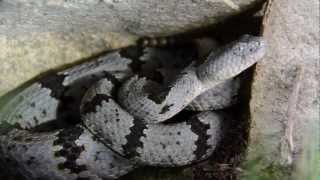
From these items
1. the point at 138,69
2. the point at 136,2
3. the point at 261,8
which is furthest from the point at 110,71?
the point at 261,8

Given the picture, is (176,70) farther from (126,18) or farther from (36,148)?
(36,148)

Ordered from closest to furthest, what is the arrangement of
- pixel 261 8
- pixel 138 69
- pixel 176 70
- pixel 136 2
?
pixel 136 2, pixel 261 8, pixel 176 70, pixel 138 69

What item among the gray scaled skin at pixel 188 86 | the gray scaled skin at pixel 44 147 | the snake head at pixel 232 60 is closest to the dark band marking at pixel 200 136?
the gray scaled skin at pixel 188 86

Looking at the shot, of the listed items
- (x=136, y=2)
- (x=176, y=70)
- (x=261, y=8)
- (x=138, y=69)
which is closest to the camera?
(x=136, y=2)

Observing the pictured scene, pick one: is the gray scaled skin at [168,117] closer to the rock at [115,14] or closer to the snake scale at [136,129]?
the snake scale at [136,129]

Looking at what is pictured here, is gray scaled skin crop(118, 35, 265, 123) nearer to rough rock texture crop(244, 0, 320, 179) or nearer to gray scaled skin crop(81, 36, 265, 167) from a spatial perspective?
gray scaled skin crop(81, 36, 265, 167)

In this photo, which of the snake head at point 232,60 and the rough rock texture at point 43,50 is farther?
the rough rock texture at point 43,50

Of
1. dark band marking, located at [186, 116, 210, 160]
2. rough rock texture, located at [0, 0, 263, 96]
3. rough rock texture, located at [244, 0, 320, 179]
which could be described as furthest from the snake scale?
rough rock texture, located at [0, 0, 263, 96]
